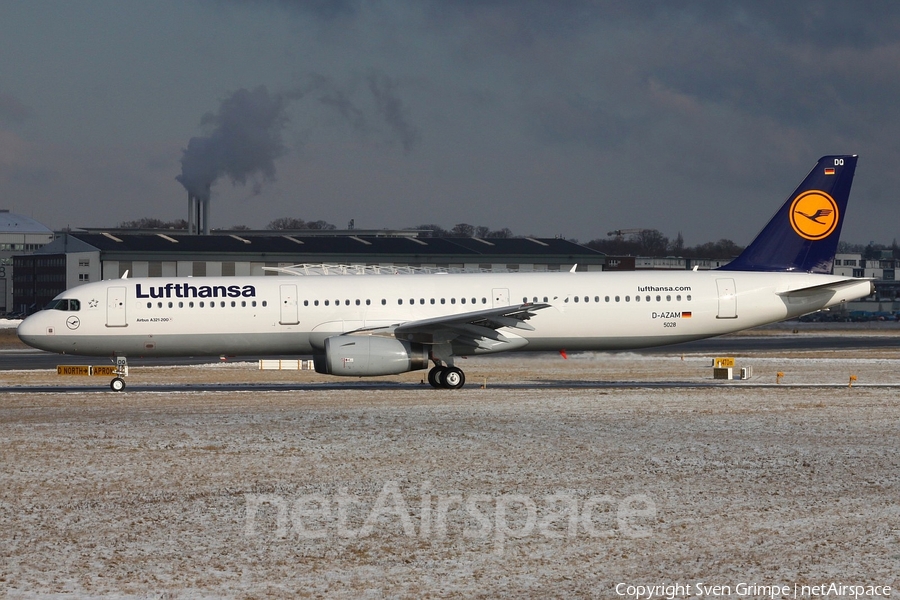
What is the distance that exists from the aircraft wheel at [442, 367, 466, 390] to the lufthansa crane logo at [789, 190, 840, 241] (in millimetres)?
12356

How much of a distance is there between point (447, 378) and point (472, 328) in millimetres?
1870

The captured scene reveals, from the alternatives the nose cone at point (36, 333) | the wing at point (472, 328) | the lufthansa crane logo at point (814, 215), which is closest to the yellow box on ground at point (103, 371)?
the nose cone at point (36, 333)

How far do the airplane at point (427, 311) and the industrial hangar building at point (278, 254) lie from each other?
152ft

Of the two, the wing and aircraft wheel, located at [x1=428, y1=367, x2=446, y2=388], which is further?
aircraft wheel, located at [x1=428, y1=367, x2=446, y2=388]

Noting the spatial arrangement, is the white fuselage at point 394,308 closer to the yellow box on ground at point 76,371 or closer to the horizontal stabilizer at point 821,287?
the horizontal stabilizer at point 821,287

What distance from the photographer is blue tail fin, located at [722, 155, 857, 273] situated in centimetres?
3262

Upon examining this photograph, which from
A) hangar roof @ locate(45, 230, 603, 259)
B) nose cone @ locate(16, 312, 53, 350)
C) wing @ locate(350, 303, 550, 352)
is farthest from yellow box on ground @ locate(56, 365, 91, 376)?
hangar roof @ locate(45, 230, 603, 259)

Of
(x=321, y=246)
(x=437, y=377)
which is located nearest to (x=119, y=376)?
(x=437, y=377)

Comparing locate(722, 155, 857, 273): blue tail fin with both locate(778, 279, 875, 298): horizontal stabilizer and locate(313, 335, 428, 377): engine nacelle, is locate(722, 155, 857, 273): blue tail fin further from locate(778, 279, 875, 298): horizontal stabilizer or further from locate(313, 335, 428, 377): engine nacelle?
locate(313, 335, 428, 377): engine nacelle

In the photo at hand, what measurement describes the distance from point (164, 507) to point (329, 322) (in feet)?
60.2

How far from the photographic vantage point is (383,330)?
29.5m

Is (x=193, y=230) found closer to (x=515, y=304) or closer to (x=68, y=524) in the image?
(x=515, y=304)

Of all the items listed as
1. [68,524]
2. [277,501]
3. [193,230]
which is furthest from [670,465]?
[193,230]

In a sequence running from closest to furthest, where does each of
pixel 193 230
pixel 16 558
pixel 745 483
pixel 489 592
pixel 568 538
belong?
pixel 489 592
pixel 16 558
pixel 568 538
pixel 745 483
pixel 193 230
